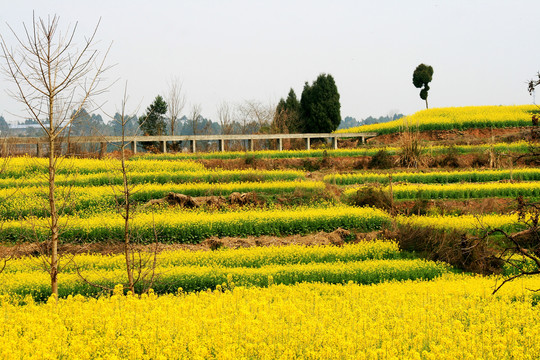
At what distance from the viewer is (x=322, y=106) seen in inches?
1892

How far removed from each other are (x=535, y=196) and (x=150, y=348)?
20030mm

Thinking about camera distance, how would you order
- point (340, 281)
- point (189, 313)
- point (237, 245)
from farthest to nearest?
point (237, 245) < point (340, 281) < point (189, 313)

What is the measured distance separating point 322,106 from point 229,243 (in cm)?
3271

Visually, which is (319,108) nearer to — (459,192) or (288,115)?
(288,115)

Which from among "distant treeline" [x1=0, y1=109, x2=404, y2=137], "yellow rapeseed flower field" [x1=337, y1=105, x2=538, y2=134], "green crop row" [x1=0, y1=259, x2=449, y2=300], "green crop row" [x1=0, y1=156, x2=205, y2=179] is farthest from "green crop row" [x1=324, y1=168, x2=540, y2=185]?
"green crop row" [x1=0, y1=259, x2=449, y2=300]

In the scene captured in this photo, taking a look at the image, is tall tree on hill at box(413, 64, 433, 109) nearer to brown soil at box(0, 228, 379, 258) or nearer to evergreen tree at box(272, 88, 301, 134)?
evergreen tree at box(272, 88, 301, 134)

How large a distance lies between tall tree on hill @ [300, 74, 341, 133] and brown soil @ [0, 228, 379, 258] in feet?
101

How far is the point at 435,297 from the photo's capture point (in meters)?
9.58

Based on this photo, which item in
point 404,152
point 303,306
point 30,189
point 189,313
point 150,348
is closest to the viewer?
point 150,348

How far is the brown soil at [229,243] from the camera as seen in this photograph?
16225mm

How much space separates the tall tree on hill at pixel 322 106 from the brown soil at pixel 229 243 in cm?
3082

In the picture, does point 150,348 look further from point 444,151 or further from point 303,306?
point 444,151

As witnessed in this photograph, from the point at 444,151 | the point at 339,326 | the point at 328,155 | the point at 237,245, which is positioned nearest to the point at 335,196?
the point at 237,245

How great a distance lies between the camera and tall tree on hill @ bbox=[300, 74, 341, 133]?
47.9 m
